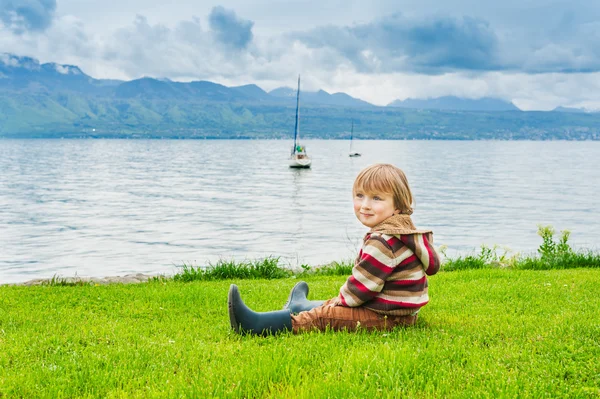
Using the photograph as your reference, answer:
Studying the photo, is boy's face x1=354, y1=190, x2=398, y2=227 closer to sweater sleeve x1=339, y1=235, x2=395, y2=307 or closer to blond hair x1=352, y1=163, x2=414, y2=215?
blond hair x1=352, y1=163, x2=414, y2=215

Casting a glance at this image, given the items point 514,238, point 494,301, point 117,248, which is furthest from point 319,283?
point 514,238

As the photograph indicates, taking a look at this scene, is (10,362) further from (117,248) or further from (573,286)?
(117,248)

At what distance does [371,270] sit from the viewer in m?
5.61

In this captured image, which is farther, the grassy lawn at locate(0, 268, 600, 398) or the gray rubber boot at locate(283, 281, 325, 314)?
the gray rubber boot at locate(283, 281, 325, 314)

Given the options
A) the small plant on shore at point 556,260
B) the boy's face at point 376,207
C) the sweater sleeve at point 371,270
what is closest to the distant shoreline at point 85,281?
the sweater sleeve at point 371,270

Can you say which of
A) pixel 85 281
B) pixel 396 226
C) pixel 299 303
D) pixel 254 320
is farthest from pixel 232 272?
pixel 396 226

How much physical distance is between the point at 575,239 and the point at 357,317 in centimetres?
2962

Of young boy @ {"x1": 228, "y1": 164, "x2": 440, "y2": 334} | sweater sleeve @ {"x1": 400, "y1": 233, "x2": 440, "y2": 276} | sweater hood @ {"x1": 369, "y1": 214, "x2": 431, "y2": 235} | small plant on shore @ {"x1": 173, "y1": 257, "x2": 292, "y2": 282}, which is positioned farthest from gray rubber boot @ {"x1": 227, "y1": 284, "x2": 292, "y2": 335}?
small plant on shore @ {"x1": 173, "y1": 257, "x2": 292, "y2": 282}

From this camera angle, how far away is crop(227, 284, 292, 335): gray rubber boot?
18.5 ft

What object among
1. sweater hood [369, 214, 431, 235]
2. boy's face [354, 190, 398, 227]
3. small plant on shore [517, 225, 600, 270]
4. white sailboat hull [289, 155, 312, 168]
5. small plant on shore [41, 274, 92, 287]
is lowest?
white sailboat hull [289, 155, 312, 168]

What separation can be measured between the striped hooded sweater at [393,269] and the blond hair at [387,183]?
0.16 metres

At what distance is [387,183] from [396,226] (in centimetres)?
42

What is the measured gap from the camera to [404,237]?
5.64 metres

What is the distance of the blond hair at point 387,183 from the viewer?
18.5ft
